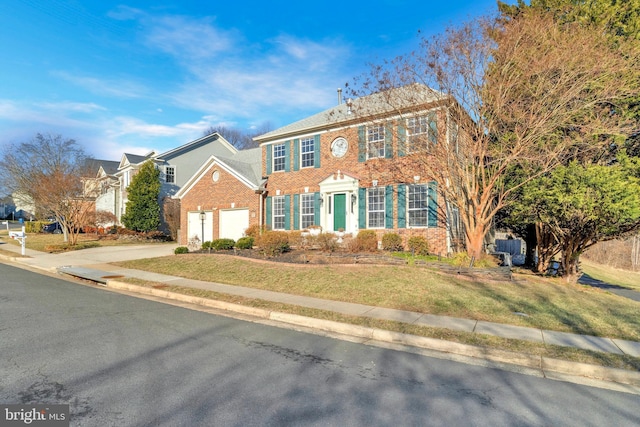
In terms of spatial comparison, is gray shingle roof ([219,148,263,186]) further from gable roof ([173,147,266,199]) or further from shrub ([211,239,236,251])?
shrub ([211,239,236,251])

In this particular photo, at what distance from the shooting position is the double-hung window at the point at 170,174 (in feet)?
102

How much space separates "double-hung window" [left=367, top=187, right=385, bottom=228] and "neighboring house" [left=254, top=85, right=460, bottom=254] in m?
0.05

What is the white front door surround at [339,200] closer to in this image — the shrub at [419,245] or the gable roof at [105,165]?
the shrub at [419,245]

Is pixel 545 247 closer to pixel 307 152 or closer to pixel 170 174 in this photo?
pixel 307 152

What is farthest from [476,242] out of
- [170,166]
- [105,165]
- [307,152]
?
[105,165]

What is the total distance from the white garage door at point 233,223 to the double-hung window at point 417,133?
10.3 metres

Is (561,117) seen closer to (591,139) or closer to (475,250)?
(591,139)

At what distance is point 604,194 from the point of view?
9508 millimetres

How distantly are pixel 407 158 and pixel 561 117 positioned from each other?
5.53 metres

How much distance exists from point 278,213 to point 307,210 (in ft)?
6.34

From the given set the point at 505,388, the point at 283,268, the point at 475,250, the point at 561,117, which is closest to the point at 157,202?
the point at 283,268

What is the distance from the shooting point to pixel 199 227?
22.4 m

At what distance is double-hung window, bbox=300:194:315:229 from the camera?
18281 mm

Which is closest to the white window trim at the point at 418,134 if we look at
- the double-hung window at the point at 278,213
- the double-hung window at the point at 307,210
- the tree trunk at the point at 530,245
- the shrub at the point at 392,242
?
the shrub at the point at 392,242
